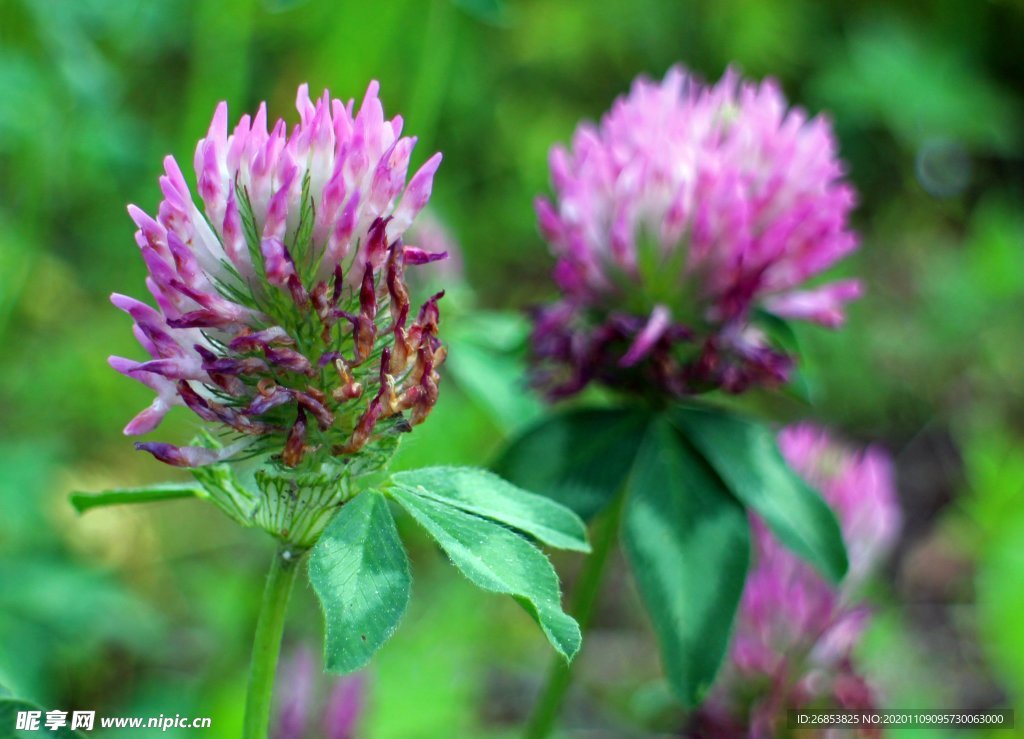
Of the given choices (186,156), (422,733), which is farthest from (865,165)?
(422,733)

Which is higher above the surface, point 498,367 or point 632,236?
point 632,236

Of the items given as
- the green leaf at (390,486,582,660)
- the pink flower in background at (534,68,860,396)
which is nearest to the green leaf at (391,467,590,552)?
the green leaf at (390,486,582,660)

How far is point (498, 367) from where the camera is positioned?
1.35 metres

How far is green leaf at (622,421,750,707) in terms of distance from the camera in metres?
0.86

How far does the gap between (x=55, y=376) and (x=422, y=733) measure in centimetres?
115

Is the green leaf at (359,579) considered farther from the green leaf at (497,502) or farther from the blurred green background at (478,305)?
the blurred green background at (478,305)

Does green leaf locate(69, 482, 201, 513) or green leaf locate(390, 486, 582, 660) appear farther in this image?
green leaf locate(69, 482, 201, 513)

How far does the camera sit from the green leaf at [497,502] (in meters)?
0.68

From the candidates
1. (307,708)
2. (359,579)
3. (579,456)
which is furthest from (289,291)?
(307,708)

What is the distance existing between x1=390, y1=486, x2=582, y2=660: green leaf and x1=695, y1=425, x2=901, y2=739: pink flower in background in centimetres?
60

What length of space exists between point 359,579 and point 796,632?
749 millimetres

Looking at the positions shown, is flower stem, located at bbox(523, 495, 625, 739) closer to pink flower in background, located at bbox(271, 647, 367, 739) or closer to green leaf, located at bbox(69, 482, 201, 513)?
pink flower in background, located at bbox(271, 647, 367, 739)

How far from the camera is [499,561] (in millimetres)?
632

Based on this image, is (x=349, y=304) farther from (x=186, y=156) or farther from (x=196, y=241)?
(x=186, y=156)
